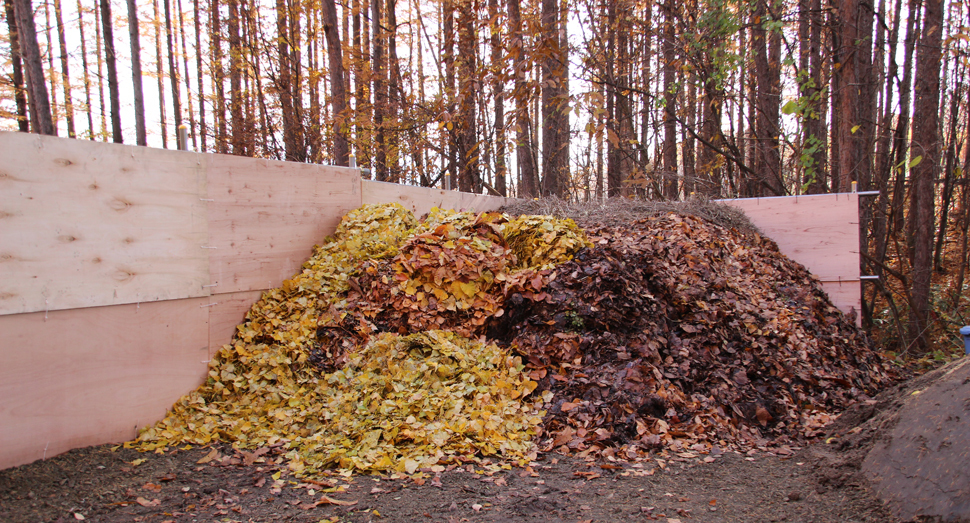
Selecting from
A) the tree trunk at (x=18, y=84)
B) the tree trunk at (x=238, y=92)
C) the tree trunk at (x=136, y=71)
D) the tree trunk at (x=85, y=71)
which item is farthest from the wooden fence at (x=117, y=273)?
the tree trunk at (x=85, y=71)

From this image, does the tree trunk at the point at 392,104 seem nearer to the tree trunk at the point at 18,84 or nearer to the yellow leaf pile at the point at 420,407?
the tree trunk at the point at 18,84

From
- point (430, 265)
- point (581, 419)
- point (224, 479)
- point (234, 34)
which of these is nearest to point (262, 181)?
point (430, 265)

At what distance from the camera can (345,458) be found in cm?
283

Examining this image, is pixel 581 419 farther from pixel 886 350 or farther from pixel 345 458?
pixel 886 350

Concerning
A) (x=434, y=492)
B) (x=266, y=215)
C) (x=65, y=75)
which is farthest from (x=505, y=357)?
(x=65, y=75)

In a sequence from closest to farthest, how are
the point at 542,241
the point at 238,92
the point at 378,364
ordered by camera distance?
the point at 378,364, the point at 542,241, the point at 238,92

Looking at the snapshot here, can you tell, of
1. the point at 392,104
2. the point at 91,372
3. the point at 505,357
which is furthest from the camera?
the point at 392,104

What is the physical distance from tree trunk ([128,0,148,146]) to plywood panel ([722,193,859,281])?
13222mm

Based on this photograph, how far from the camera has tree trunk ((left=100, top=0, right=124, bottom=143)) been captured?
449 inches

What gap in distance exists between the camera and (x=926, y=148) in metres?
5.98

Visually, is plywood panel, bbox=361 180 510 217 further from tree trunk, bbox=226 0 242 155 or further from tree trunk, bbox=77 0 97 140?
tree trunk, bbox=77 0 97 140

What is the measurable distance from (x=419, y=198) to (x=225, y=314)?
9.27ft

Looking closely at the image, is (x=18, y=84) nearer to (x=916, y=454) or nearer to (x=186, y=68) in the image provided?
(x=186, y=68)

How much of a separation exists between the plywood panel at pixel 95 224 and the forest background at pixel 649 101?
2130mm
